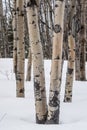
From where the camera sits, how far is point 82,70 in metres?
8.67

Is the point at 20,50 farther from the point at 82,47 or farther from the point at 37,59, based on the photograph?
the point at 82,47

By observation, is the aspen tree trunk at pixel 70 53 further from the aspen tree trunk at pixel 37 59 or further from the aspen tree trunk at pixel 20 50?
the aspen tree trunk at pixel 37 59

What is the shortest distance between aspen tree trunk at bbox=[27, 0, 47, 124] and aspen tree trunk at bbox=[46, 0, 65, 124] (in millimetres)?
182

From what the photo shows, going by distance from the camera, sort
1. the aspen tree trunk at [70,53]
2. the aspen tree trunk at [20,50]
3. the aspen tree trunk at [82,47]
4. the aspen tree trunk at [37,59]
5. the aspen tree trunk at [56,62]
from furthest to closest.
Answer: the aspen tree trunk at [82,47], the aspen tree trunk at [20,50], the aspen tree trunk at [70,53], the aspen tree trunk at [37,59], the aspen tree trunk at [56,62]

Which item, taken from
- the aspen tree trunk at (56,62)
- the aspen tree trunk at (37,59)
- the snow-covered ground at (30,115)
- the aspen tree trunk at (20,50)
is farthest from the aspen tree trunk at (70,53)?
the aspen tree trunk at (56,62)

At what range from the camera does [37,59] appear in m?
3.87

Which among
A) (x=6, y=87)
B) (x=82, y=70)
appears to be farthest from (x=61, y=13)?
(x=82, y=70)

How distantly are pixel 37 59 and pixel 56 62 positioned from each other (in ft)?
0.85

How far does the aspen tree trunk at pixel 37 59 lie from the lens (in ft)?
12.6

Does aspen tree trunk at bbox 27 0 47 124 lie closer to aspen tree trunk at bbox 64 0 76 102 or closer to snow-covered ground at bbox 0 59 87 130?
snow-covered ground at bbox 0 59 87 130

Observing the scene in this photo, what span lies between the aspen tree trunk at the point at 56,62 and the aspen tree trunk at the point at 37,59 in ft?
0.60

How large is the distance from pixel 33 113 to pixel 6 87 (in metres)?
2.41

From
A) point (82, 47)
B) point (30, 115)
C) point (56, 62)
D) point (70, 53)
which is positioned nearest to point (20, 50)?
point (70, 53)

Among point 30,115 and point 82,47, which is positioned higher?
point 82,47
